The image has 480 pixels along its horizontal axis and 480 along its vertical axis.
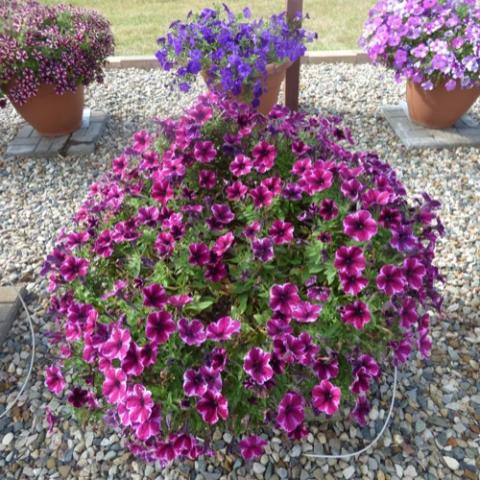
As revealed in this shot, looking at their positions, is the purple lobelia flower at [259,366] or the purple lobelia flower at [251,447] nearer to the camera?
the purple lobelia flower at [259,366]

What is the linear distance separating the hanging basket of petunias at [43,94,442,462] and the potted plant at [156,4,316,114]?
1.54 meters

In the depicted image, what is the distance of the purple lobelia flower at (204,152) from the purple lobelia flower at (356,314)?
0.88 meters

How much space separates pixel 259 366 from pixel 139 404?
1.28 ft

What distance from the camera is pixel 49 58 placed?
12.7ft

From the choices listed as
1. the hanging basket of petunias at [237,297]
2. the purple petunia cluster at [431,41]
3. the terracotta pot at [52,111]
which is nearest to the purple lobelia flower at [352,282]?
the hanging basket of petunias at [237,297]

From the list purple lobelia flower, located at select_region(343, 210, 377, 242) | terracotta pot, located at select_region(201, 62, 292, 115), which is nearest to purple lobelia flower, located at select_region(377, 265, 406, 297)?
purple lobelia flower, located at select_region(343, 210, 377, 242)

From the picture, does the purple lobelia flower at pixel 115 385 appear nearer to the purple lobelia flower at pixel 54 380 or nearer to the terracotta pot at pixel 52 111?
the purple lobelia flower at pixel 54 380

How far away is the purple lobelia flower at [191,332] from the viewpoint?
157 cm

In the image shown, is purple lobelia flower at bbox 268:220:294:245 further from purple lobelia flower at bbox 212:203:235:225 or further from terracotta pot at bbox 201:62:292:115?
terracotta pot at bbox 201:62:292:115

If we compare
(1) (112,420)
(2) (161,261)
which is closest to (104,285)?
(2) (161,261)

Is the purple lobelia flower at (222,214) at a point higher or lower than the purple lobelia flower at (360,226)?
lower

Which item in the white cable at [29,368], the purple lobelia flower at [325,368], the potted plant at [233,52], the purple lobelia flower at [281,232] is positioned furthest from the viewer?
the potted plant at [233,52]

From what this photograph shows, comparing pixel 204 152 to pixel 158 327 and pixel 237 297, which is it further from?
pixel 158 327

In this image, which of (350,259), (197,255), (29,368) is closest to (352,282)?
(350,259)
